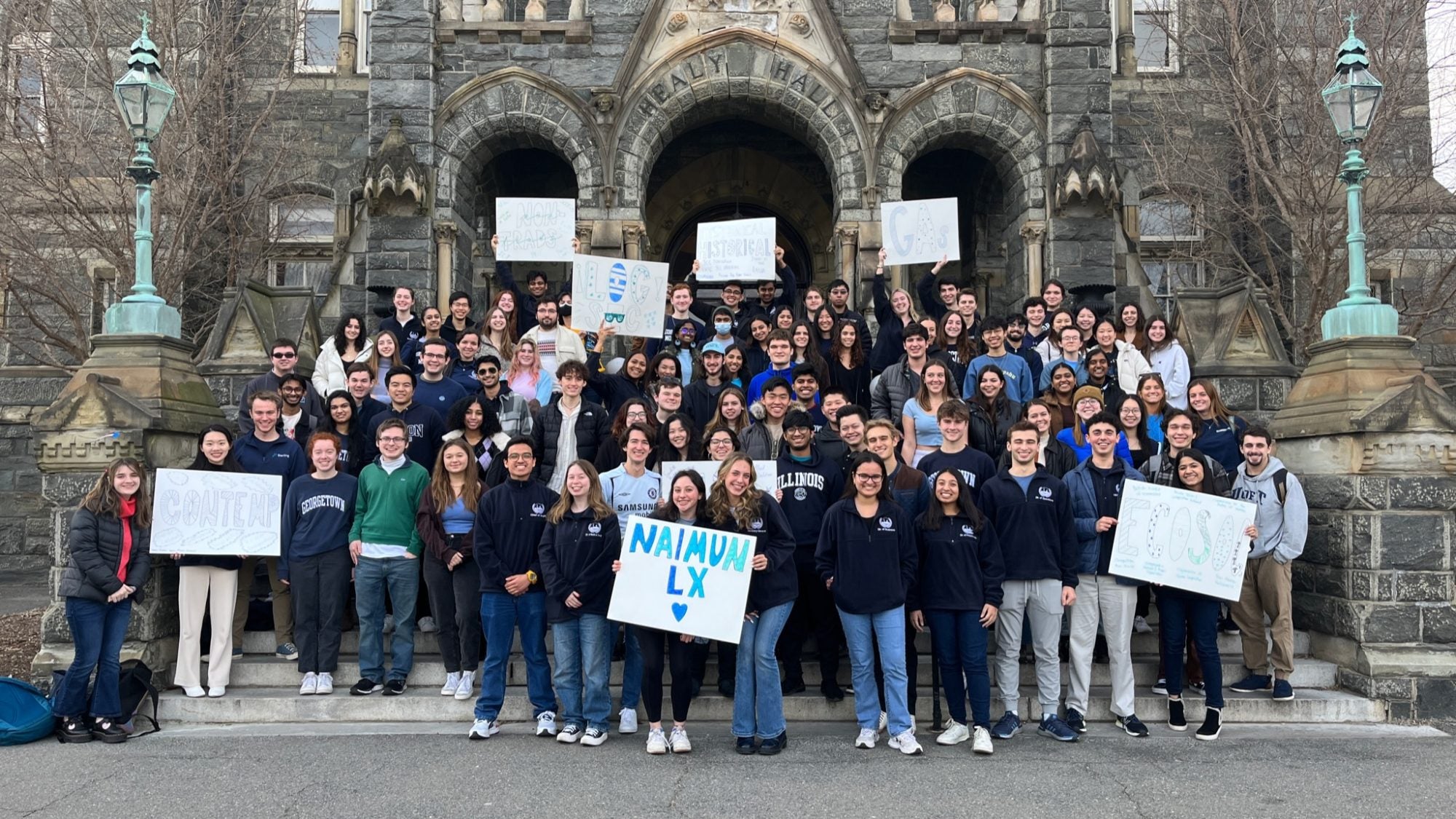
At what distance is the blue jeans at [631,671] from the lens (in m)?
6.50

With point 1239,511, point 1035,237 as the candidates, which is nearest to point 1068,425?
point 1239,511

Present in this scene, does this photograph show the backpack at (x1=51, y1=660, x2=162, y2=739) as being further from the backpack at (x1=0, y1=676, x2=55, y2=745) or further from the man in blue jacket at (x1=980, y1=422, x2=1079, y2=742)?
the man in blue jacket at (x1=980, y1=422, x2=1079, y2=742)

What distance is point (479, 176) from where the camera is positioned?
1389 centimetres

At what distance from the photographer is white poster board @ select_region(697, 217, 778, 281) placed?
1098 centimetres

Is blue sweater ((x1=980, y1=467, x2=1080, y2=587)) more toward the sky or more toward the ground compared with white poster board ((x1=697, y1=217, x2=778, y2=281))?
more toward the ground

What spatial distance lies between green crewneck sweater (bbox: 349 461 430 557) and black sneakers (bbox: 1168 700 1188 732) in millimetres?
4891

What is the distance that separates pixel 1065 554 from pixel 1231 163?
31.6 ft

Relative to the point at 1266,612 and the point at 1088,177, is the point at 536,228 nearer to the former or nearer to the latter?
the point at 1088,177

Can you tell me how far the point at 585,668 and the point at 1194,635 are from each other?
3785 mm

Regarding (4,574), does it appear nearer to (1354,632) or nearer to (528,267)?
(528,267)

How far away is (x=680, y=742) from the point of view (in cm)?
608

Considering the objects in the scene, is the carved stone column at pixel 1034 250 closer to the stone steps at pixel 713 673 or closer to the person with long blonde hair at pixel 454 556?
the stone steps at pixel 713 673

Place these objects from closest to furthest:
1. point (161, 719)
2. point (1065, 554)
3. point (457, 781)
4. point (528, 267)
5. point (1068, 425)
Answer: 1. point (457, 781)
2. point (1065, 554)
3. point (161, 719)
4. point (1068, 425)
5. point (528, 267)

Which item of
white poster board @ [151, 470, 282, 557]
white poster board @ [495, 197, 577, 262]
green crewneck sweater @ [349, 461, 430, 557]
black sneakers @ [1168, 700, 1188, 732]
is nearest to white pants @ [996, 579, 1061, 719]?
black sneakers @ [1168, 700, 1188, 732]
